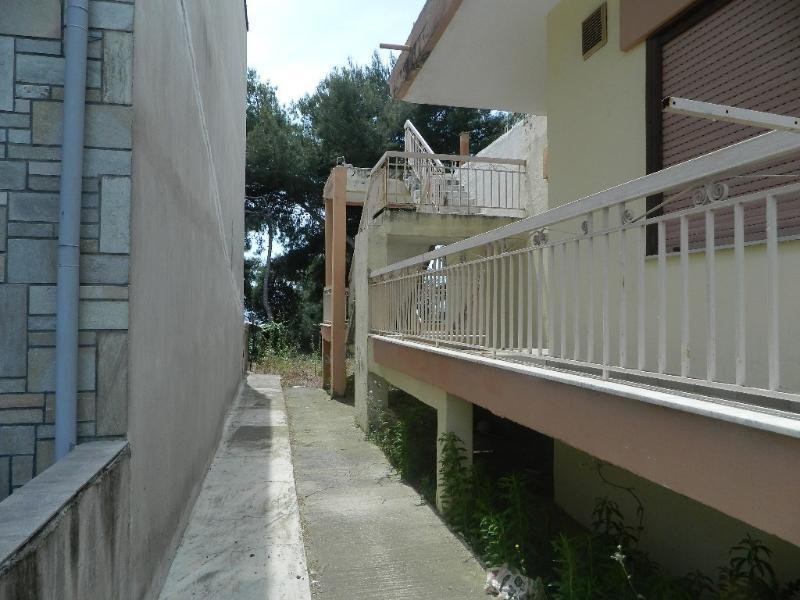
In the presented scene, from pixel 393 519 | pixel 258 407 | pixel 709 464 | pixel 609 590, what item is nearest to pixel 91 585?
pixel 709 464

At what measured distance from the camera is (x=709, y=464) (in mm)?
2160

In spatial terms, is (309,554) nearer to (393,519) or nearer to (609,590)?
(393,519)

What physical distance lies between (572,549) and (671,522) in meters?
1.20

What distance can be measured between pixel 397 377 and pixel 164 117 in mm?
4716

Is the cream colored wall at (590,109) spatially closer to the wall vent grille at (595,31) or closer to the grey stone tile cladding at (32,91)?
the wall vent grille at (595,31)

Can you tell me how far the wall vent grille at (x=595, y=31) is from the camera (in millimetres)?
4871

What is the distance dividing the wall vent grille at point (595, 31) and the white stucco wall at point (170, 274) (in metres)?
3.22

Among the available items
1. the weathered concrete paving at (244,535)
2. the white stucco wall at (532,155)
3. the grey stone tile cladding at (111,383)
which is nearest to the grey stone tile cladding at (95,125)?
the grey stone tile cladding at (111,383)

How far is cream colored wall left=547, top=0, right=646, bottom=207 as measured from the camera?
4520 mm

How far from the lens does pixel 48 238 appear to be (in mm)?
2768

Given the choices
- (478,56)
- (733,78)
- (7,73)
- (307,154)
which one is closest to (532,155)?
(478,56)

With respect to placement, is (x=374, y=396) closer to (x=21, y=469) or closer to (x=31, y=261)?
(x=21, y=469)

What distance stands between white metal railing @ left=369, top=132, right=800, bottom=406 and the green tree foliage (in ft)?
60.6

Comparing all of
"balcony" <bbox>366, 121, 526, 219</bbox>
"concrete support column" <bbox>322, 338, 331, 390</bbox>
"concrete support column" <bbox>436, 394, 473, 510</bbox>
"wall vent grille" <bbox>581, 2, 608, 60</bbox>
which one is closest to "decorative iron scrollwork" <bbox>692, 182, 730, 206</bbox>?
"wall vent grille" <bbox>581, 2, 608, 60</bbox>
